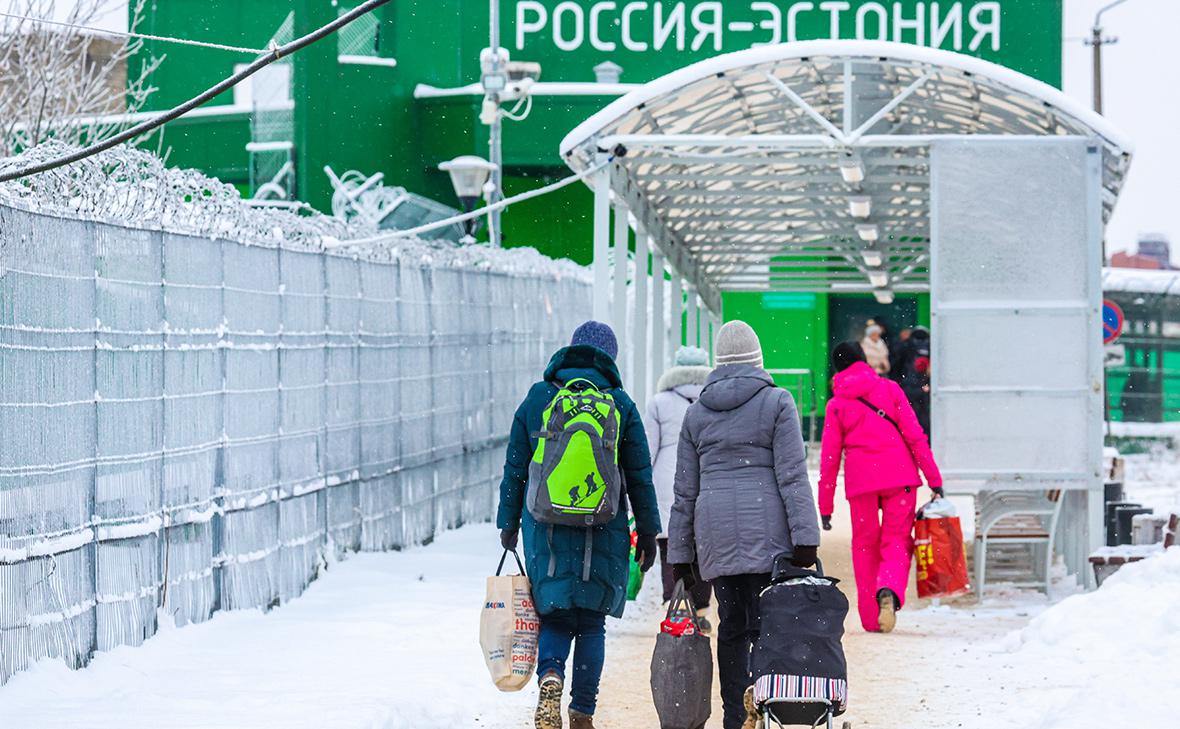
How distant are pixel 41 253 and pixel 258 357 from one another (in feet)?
9.06

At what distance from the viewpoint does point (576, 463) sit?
7.35 meters

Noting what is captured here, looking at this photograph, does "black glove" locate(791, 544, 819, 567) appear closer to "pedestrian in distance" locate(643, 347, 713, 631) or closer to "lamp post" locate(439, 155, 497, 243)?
"pedestrian in distance" locate(643, 347, 713, 631)

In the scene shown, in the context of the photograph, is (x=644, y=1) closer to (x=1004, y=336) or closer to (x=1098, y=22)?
(x=1098, y=22)

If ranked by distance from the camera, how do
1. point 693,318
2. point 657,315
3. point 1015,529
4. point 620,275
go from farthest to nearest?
point 693,318 < point 657,315 < point 620,275 < point 1015,529

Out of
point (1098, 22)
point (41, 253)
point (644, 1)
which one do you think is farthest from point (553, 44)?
point (41, 253)

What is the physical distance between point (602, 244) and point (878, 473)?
11.5 feet

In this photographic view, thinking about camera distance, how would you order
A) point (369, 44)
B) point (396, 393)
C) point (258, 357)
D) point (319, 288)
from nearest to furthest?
point (258, 357) < point (319, 288) < point (396, 393) < point (369, 44)

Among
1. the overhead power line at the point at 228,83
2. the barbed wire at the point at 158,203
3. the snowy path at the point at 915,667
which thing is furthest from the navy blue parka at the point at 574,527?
the overhead power line at the point at 228,83

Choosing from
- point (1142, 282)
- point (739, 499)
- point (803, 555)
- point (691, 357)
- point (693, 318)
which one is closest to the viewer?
point (803, 555)

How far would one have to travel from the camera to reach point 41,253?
25.3 feet

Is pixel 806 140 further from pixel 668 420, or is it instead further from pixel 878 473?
pixel 878 473

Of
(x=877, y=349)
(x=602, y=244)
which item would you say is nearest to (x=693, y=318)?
(x=877, y=349)

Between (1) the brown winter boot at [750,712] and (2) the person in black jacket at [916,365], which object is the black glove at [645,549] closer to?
(1) the brown winter boot at [750,712]

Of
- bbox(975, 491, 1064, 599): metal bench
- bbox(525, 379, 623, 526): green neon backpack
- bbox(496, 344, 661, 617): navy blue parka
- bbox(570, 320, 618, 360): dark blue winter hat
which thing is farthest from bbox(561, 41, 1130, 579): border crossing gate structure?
bbox(525, 379, 623, 526): green neon backpack
